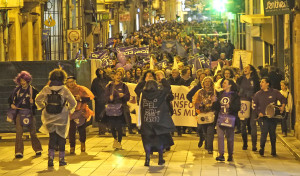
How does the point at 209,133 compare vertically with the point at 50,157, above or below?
above

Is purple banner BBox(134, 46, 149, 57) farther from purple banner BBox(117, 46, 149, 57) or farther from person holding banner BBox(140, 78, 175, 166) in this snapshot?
person holding banner BBox(140, 78, 175, 166)

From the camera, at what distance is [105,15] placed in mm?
46688

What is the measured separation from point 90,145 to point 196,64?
6724 millimetres

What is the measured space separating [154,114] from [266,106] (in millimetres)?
2573

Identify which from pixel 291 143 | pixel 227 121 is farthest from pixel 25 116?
pixel 291 143

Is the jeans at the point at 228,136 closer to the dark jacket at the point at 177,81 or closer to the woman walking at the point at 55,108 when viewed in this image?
the woman walking at the point at 55,108

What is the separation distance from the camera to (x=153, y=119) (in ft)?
44.2

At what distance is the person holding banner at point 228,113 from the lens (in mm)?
14132

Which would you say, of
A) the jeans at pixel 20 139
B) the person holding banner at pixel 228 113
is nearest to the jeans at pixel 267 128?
the person holding banner at pixel 228 113

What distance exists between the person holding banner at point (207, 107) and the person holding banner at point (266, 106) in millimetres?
899

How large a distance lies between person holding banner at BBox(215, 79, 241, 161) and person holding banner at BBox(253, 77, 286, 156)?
0.85 m

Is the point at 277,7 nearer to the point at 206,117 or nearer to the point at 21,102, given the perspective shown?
the point at 206,117

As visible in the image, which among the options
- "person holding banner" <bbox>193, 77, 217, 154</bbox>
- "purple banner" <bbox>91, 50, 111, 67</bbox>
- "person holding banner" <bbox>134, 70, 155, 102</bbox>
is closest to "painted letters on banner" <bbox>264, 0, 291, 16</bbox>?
"person holding banner" <bbox>193, 77, 217, 154</bbox>

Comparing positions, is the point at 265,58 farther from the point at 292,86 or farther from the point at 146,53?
the point at 292,86
